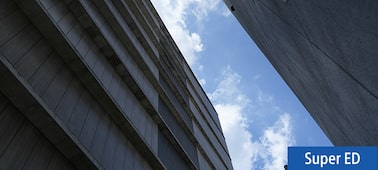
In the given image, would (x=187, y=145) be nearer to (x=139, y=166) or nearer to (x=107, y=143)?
(x=139, y=166)

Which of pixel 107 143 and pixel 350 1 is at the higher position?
pixel 350 1

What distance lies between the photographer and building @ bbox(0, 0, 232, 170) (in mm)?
4324

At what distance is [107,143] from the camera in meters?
6.25

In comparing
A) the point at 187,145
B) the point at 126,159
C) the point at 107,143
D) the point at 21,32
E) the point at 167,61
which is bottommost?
the point at 187,145

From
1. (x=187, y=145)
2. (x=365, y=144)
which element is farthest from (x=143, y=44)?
(x=365, y=144)

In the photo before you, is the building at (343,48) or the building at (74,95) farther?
the building at (74,95)

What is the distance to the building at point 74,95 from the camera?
4324 mm

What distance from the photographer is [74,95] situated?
602cm

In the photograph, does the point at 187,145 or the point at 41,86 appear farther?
the point at 187,145

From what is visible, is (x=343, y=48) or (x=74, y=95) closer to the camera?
(x=343, y=48)

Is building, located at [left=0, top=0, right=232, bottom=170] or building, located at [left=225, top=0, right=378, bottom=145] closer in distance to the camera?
building, located at [left=225, top=0, right=378, bottom=145]

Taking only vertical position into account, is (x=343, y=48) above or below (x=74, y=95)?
below

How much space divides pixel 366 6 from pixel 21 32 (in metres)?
5.12

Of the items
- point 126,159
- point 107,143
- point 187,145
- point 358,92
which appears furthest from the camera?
point 187,145
